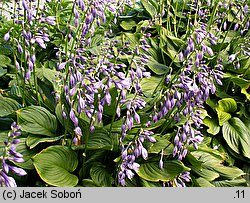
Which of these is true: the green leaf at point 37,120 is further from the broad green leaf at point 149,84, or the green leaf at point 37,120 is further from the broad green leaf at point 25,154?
the broad green leaf at point 149,84

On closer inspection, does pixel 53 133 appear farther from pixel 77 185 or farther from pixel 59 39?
pixel 59 39

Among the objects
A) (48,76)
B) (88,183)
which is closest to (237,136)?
(88,183)

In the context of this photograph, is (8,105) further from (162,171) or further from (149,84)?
(149,84)

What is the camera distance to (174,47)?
15.8 feet

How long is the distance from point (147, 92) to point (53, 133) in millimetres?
1084

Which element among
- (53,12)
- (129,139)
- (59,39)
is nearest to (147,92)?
(129,139)

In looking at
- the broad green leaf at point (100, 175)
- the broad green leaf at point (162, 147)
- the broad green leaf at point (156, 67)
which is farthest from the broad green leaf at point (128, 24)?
the broad green leaf at point (100, 175)

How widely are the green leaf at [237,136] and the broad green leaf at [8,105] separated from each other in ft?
6.96

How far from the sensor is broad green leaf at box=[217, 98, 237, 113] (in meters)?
4.44

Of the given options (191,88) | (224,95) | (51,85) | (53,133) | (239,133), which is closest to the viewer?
(191,88)

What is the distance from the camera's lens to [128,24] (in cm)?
566

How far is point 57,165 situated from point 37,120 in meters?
0.43

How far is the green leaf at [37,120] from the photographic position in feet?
10.5

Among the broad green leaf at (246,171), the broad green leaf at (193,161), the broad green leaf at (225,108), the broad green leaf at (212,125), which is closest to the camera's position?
the broad green leaf at (193,161)
